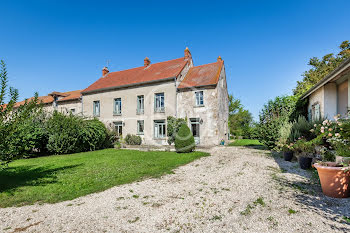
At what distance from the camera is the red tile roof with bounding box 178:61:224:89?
53.5 feet

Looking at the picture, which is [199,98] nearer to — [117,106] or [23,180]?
[117,106]

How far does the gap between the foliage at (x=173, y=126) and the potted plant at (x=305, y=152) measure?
9237mm

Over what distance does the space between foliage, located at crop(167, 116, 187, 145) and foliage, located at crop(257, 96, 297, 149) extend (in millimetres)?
6369

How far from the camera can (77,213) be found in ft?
11.4

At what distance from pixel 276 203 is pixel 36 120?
14502 mm

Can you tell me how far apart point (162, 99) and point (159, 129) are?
2892mm

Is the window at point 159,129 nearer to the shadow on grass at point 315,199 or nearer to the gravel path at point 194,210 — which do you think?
the gravel path at point 194,210

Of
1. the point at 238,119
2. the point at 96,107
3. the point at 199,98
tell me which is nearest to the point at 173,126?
the point at 199,98

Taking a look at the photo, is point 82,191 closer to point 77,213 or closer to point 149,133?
point 77,213

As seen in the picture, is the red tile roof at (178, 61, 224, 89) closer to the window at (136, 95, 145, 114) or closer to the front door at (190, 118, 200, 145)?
the front door at (190, 118, 200, 145)

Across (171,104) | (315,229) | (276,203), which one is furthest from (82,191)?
(171,104)

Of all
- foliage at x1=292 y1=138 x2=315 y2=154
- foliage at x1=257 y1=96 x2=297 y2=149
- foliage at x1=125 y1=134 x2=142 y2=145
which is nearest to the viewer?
foliage at x1=292 y1=138 x2=315 y2=154

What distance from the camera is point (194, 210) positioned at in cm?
353

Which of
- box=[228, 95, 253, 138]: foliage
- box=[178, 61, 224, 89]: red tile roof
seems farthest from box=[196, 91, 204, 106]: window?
box=[228, 95, 253, 138]: foliage
